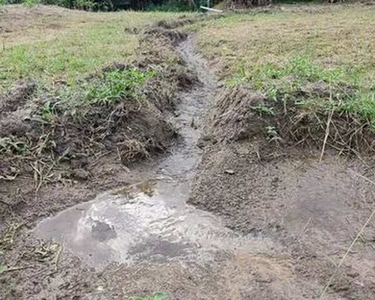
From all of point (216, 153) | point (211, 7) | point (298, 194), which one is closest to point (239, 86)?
point (216, 153)

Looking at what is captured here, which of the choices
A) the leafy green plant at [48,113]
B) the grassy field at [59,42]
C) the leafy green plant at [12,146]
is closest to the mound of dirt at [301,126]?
the leafy green plant at [48,113]

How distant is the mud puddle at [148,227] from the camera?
302 cm

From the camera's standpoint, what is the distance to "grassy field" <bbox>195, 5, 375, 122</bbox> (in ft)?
13.9

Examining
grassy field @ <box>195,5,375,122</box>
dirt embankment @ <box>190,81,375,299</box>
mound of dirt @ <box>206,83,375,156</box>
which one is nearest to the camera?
dirt embankment @ <box>190,81,375,299</box>

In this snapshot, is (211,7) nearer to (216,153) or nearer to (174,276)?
(216,153)

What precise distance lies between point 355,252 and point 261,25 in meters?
6.71

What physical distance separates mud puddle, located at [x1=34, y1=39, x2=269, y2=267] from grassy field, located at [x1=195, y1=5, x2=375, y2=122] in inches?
47.0

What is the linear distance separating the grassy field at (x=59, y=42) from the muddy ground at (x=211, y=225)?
174cm

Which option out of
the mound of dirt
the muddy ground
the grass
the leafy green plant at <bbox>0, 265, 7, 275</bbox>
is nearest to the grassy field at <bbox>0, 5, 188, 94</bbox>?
the muddy ground

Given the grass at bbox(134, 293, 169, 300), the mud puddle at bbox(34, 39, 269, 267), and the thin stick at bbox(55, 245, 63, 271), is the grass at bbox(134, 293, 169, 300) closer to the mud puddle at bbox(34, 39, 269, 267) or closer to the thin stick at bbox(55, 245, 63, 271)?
the mud puddle at bbox(34, 39, 269, 267)

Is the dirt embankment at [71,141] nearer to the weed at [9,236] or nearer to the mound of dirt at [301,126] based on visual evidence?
the weed at [9,236]

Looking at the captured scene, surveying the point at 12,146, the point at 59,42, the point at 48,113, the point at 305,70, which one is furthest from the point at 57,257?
the point at 59,42

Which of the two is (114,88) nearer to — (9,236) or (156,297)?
(9,236)

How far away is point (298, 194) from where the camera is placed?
3.51 meters
